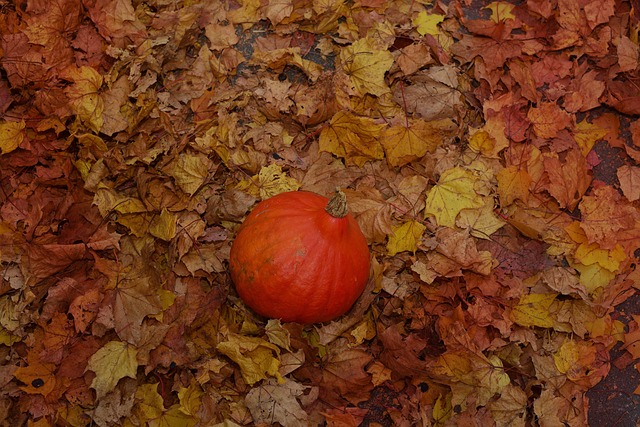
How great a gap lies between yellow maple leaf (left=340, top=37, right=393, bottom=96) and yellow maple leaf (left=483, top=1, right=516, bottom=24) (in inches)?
25.8

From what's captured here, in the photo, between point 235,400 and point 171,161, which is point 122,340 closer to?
point 235,400

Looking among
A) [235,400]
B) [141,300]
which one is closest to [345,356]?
[235,400]

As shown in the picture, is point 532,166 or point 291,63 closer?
point 532,166

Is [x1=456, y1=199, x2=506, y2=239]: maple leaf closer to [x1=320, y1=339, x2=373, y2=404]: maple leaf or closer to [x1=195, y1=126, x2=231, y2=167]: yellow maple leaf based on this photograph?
[x1=320, y1=339, x2=373, y2=404]: maple leaf

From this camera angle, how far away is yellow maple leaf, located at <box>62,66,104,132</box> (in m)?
2.88

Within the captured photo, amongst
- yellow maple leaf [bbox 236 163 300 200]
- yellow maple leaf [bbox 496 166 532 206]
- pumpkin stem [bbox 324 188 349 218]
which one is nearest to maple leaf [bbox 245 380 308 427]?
pumpkin stem [bbox 324 188 349 218]

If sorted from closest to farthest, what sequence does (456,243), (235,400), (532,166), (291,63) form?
(235,400) → (456,243) → (532,166) → (291,63)

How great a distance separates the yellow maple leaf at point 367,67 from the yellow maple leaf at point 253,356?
125cm

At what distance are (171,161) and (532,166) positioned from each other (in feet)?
5.22

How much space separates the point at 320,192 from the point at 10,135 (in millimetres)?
1331

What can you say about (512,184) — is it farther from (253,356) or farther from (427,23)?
(253,356)

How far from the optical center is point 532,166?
116 inches

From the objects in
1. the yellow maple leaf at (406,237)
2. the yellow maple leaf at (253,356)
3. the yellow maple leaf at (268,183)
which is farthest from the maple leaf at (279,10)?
the yellow maple leaf at (253,356)

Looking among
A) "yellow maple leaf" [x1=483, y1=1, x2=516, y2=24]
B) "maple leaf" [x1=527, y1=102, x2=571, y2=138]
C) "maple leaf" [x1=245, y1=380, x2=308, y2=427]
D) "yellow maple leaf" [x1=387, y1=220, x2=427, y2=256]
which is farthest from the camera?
"yellow maple leaf" [x1=483, y1=1, x2=516, y2=24]
